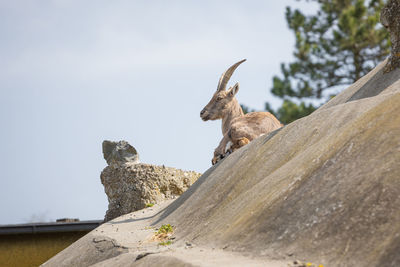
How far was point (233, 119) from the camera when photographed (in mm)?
11641

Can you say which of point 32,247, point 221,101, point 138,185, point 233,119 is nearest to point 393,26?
point 233,119

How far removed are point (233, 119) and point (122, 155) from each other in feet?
8.70

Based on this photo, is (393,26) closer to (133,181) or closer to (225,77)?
(225,77)

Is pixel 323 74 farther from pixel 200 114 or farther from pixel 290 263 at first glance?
pixel 290 263

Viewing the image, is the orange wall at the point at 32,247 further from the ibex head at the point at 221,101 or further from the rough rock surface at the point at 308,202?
the rough rock surface at the point at 308,202

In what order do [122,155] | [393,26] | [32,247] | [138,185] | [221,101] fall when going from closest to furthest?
[393,26]
[138,185]
[122,155]
[221,101]
[32,247]

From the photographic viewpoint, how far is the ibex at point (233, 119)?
10.0 meters

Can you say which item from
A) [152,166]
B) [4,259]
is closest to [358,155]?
[152,166]

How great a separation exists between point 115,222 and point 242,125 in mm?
3154

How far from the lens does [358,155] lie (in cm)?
509

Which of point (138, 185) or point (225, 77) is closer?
point (138, 185)

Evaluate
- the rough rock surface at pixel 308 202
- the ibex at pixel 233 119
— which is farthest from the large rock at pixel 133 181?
the rough rock surface at pixel 308 202

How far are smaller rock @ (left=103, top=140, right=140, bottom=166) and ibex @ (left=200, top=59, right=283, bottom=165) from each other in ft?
6.20

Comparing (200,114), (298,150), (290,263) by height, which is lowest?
(290,263)
